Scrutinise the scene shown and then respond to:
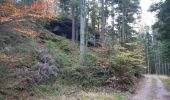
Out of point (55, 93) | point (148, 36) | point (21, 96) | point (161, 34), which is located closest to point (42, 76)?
point (55, 93)

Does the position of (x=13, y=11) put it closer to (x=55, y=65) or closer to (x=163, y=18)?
(x=55, y=65)

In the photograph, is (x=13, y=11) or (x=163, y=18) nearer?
(x=13, y=11)

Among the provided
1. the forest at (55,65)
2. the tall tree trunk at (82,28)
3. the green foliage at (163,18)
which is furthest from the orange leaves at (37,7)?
the green foliage at (163,18)

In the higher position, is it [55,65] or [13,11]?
[13,11]

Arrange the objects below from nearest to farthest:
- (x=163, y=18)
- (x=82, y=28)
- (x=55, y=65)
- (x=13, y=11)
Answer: (x=13, y=11) → (x=55, y=65) → (x=82, y=28) → (x=163, y=18)

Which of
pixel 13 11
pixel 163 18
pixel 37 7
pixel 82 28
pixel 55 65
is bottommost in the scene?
pixel 55 65

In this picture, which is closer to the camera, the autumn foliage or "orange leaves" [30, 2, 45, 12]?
the autumn foliage

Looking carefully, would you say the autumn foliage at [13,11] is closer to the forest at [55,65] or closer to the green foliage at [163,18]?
the forest at [55,65]

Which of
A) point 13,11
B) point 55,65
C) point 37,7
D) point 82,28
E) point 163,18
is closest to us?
point 13,11

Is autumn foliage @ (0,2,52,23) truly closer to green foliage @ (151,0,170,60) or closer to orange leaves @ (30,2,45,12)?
orange leaves @ (30,2,45,12)

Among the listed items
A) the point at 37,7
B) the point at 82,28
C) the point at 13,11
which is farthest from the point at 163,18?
the point at 13,11

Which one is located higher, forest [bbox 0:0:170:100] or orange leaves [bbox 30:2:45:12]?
orange leaves [bbox 30:2:45:12]

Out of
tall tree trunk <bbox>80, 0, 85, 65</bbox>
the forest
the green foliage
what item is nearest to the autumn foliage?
the forest

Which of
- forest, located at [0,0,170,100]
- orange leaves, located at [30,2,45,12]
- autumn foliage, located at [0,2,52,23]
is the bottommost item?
forest, located at [0,0,170,100]
